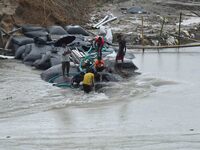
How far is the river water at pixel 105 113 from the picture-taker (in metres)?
9.71

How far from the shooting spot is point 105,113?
1212 centimetres

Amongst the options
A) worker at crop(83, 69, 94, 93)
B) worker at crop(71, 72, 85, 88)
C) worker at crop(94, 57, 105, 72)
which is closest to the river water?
worker at crop(83, 69, 94, 93)

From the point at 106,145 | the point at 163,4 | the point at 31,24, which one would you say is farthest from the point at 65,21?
the point at 106,145

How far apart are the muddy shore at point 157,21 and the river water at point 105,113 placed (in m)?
5.99

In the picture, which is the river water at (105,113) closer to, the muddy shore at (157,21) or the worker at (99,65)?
the worker at (99,65)

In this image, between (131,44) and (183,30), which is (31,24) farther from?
(183,30)

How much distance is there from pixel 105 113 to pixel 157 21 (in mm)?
18404

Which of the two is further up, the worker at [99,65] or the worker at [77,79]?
the worker at [99,65]

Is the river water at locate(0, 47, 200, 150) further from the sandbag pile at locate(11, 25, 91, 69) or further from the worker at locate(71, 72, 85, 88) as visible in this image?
the sandbag pile at locate(11, 25, 91, 69)

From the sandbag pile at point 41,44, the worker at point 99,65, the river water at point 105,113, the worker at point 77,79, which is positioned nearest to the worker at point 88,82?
the river water at point 105,113

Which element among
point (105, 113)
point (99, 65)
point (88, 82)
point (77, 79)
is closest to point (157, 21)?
point (99, 65)

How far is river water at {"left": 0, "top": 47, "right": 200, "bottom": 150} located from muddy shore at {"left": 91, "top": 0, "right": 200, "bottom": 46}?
Result: 5.99 metres

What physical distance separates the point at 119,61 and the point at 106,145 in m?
8.50

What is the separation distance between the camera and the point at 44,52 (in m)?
19.3
